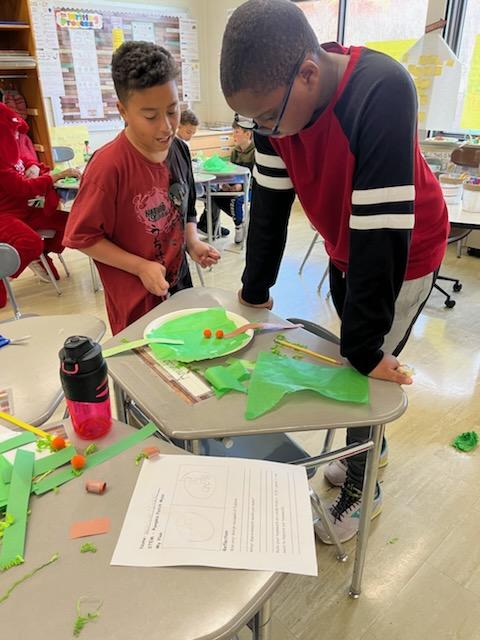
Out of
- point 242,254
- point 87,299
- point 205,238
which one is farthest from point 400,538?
point 205,238

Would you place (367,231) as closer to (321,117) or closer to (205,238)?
(321,117)

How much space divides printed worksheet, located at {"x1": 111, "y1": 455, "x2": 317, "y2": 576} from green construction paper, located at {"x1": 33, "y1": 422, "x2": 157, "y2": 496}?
67 mm

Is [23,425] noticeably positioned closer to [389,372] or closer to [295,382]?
[295,382]

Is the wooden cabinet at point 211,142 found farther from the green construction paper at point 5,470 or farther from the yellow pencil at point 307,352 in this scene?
the green construction paper at point 5,470

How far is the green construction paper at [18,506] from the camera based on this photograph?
0.67 m

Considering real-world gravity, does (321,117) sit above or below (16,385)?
above

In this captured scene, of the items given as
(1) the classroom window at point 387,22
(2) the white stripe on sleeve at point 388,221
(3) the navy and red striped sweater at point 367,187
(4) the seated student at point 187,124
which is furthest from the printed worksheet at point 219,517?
(1) the classroom window at point 387,22

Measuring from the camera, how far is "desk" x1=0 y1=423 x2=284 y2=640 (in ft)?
1.87

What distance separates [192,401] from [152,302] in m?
0.60

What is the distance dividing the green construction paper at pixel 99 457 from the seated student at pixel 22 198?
7.71 feet

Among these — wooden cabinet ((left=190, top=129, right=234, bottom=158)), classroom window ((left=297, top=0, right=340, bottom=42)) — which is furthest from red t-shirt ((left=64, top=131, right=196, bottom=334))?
classroom window ((left=297, top=0, right=340, bottom=42))

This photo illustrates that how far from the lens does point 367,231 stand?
889 mm

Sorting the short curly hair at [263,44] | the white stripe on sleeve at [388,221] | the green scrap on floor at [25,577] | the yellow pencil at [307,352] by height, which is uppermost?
the short curly hair at [263,44]

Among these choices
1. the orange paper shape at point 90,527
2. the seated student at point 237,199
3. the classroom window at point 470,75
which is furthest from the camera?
the seated student at point 237,199
